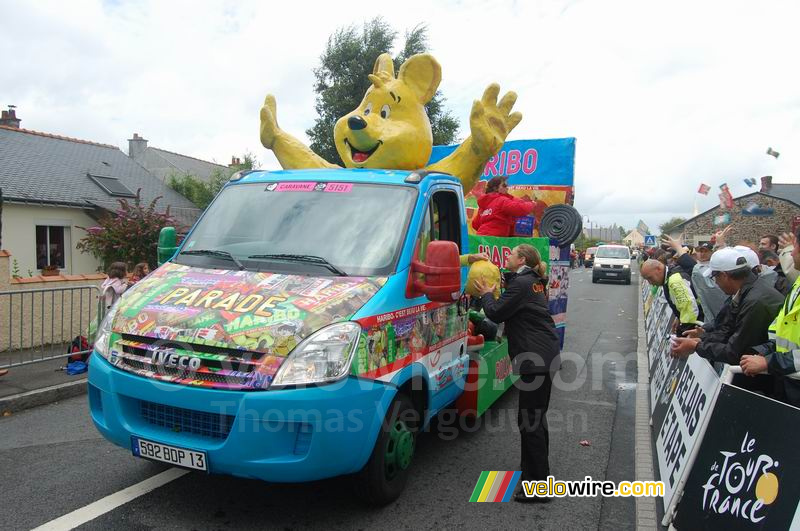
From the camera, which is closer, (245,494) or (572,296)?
(245,494)

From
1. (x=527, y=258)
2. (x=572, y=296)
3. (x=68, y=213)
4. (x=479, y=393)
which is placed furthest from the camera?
(x=572, y=296)

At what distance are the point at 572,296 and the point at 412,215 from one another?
18.6 metres

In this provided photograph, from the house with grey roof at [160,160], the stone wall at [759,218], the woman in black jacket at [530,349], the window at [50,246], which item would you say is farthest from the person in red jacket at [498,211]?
the stone wall at [759,218]

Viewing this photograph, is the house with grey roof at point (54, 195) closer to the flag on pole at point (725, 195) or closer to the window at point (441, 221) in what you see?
the window at point (441, 221)

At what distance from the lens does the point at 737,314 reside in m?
4.15

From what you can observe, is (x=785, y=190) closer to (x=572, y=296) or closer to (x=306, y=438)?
(x=572, y=296)

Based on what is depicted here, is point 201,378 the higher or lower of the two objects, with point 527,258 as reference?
lower

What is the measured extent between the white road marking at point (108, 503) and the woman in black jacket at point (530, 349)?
7.82 ft

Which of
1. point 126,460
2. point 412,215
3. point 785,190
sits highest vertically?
point 785,190

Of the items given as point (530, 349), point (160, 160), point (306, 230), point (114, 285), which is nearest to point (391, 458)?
point (530, 349)

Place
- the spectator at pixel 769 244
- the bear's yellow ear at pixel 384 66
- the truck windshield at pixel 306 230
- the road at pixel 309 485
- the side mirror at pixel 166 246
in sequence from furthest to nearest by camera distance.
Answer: the spectator at pixel 769 244, the bear's yellow ear at pixel 384 66, the side mirror at pixel 166 246, the truck windshield at pixel 306 230, the road at pixel 309 485

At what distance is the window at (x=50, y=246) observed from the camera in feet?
56.5

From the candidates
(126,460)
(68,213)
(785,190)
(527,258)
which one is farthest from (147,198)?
(785,190)

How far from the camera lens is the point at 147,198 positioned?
71.6 feet
